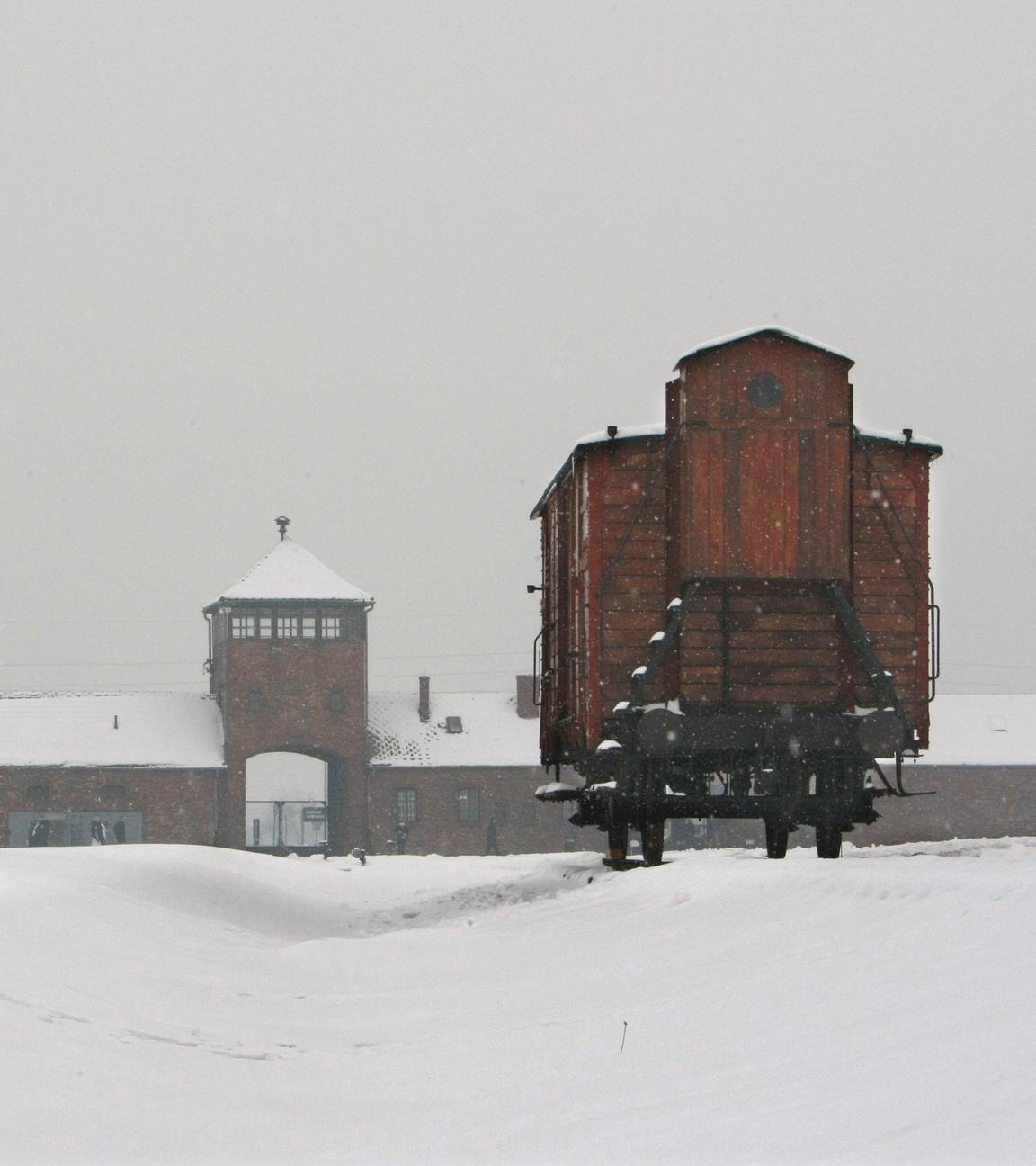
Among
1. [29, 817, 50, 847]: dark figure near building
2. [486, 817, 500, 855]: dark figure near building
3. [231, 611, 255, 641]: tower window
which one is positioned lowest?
[486, 817, 500, 855]: dark figure near building

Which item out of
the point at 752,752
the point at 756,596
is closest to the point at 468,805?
the point at 752,752

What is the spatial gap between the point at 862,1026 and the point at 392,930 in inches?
395

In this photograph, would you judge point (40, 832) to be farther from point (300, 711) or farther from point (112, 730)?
point (300, 711)

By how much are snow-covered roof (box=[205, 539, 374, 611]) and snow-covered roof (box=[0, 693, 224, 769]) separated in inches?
156

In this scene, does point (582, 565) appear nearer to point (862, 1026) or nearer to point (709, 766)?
point (709, 766)

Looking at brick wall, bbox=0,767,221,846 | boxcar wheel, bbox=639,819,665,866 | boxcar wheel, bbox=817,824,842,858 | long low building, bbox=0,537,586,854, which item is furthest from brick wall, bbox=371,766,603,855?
boxcar wheel, bbox=817,824,842,858

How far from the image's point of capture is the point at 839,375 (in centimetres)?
1502

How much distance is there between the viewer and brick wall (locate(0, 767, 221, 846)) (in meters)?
48.3

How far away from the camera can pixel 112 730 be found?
50531 mm

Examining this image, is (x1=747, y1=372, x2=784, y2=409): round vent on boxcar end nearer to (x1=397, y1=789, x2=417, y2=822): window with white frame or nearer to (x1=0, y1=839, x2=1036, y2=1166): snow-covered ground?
(x1=0, y1=839, x2=1036, y2=1166): snow-covered ground

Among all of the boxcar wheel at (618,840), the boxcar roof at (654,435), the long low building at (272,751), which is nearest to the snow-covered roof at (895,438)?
the boxcar roof at (654,435)

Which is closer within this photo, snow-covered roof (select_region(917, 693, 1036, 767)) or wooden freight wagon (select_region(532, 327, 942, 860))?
wooden freight wagon (select_region(532, 327, 942, 860))

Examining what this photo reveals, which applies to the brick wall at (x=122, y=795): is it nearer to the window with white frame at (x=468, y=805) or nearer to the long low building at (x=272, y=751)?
the long low building at (x=272, y=751)

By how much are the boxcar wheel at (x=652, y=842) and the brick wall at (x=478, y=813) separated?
33929mm
